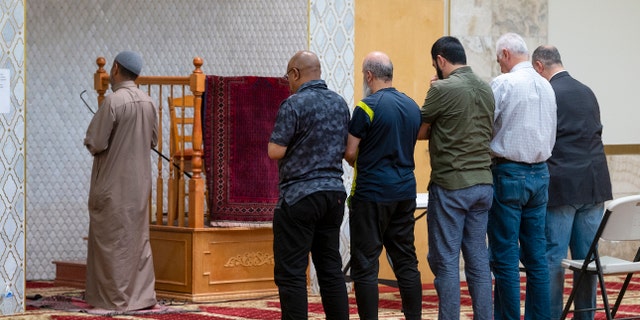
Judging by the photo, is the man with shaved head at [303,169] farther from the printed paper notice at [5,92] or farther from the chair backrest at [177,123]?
the chair backrest at [177,123]

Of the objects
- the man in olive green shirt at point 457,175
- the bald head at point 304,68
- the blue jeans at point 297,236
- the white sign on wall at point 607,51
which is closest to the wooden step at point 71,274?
the blue jeans at point 297,236

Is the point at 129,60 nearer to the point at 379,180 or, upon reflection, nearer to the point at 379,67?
the point at 379,67

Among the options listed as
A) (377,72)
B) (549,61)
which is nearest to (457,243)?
(377,72)

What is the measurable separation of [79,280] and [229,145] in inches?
69.1

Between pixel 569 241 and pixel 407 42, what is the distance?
279 cm

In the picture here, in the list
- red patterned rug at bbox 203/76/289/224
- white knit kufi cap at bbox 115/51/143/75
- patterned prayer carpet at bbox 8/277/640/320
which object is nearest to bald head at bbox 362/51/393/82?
patterned prayer carpet at bbox 8/277/640/320

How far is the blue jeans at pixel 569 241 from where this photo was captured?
6.84 m

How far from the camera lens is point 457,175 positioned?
6.25m

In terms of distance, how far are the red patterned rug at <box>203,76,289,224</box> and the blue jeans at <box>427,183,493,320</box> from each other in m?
2.35

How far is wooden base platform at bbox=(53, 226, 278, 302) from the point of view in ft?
27.4

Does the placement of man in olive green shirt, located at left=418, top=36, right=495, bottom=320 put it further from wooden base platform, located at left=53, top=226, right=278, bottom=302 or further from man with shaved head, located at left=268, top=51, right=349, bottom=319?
wooden base platform, located at left=53, top=226, right=278, bottom=302

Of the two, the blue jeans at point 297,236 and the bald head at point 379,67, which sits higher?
the bald head at point 379,67

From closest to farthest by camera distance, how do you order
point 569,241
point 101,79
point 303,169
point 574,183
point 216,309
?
point 303,169
point 574,183
point 569,241
point 216,309
point 101,79

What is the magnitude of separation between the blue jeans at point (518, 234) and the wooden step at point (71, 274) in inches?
147
